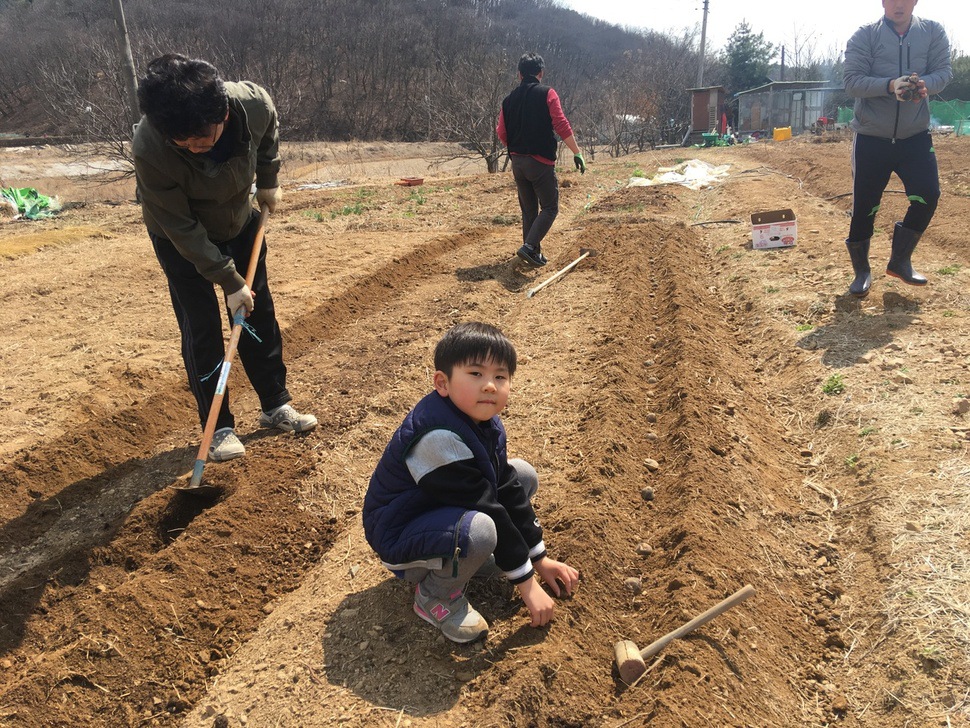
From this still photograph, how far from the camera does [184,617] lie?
2.98 m

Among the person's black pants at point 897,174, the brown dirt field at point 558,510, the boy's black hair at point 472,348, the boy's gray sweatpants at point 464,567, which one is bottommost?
the brown dirt field at point 558,510

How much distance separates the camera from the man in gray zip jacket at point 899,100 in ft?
16.9

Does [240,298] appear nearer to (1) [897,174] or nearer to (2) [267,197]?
(2) [267,197]

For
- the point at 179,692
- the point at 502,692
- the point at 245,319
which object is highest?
the point at 245,319

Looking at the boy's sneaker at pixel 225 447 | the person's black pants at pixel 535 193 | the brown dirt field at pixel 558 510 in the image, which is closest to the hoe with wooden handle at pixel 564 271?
the brown dirt field at pixel 558 510

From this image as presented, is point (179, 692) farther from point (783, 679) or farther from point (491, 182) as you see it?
point (491, 182)

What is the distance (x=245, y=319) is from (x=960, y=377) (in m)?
4.40

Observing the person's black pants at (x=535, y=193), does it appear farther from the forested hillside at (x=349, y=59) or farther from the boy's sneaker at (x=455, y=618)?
the forested hillside at (x=349, y=59)

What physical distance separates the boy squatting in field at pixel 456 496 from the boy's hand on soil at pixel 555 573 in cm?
8

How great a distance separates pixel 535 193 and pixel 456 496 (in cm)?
596

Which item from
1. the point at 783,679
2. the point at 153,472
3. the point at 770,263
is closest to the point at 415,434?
the point at 783,679

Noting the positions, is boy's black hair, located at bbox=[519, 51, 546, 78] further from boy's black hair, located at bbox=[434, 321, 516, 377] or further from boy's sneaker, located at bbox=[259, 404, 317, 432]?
boy's black hair, located at bbox=[434, 321, 516, 377]

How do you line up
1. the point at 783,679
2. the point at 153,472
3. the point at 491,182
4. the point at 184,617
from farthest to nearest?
the point at 491,182, the point at 153,472, the point at 184,617, the point at 783,679

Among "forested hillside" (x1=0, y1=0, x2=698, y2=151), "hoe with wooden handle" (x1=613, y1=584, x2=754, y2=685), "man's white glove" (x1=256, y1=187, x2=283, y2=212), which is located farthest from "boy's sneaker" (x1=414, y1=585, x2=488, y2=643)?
"forested hillside" (x1=0, y1=0, x2=698, y2=151)
